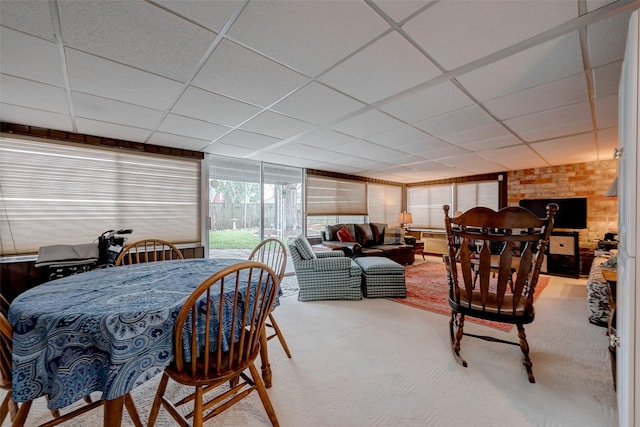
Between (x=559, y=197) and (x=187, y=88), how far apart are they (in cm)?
680

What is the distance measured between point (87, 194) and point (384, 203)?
257 inches

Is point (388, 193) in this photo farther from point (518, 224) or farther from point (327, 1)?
point (327, 1)

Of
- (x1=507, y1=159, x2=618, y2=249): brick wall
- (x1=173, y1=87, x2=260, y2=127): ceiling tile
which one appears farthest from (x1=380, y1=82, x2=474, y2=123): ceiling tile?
(x1=507, y1=159, x2=618, y2=249): brick wall

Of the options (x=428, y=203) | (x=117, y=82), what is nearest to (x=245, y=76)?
(x=117, y=82)

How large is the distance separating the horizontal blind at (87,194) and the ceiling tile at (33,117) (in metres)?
0.25

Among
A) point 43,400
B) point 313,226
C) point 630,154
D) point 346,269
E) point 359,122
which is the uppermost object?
point 359,122

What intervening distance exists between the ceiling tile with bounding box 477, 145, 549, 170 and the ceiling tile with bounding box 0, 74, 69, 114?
5.39 meters

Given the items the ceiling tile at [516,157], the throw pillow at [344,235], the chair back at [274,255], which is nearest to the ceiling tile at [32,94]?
the chair back at [274,255]

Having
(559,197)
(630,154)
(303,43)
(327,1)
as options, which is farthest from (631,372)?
(559,197)

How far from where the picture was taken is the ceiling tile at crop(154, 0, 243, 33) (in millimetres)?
1293

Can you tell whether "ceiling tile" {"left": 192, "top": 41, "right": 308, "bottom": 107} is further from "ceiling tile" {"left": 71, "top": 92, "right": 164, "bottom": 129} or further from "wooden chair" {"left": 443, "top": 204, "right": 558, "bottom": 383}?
"wooden chair" {"left": 443, "top": 204, "right": 558, "bottom": 383}

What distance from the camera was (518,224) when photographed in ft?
5.93

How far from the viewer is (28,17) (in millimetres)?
1360

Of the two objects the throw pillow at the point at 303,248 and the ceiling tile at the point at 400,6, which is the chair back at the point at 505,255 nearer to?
the ceiling tile at the point at 400,6
